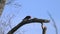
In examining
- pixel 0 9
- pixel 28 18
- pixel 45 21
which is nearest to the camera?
pixel 45 21

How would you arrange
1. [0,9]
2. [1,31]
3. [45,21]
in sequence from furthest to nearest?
[1,31] → [0,9] → [45,21]

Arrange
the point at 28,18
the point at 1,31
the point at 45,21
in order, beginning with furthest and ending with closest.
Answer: the point at 1,31
the point at 28,18
the point at 45,21

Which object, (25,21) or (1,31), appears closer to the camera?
(25,21)

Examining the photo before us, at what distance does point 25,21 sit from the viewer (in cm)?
174

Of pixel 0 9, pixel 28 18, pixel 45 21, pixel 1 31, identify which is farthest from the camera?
pixel 1 31

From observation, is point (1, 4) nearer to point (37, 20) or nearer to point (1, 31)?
point (37, 20)

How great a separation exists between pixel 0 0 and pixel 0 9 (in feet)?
0.66

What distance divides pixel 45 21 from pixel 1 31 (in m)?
16.3

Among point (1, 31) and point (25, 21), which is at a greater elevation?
point (25, 21)

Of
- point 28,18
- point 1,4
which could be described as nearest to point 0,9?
point 1,4

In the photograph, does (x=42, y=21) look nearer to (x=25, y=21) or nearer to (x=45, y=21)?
(x=45, y=21)

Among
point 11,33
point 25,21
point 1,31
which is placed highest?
point 25,21

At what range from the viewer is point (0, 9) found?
9.44 feet

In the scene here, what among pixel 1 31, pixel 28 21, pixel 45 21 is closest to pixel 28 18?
pixel 28 21
